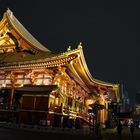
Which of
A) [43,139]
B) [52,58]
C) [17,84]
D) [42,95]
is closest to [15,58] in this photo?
[17,84]

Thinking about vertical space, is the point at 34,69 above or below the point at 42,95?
above

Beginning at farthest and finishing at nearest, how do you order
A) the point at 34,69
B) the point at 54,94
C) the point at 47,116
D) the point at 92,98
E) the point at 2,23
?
1. the point at 92,98
2. the point at 2,23
3. the point at 34,69
4. the point at 54,94
5. the point at 47,116

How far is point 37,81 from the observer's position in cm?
2536

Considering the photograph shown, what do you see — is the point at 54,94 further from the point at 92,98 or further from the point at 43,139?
the point at 92,98

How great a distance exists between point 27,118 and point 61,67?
6.03 meters

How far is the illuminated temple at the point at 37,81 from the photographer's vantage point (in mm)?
20484

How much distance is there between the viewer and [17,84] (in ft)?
85.4

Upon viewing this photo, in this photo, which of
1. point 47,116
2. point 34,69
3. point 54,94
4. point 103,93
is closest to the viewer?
point 47,116

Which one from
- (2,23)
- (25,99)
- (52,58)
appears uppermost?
(2,23)

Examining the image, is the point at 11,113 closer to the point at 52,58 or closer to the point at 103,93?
the point at 52,58

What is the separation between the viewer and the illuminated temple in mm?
20484

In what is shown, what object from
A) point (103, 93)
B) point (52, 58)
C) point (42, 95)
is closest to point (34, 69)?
point (52, 58)

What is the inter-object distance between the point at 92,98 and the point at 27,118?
2069 centimetres

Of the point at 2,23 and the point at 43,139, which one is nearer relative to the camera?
the point at 43,139
